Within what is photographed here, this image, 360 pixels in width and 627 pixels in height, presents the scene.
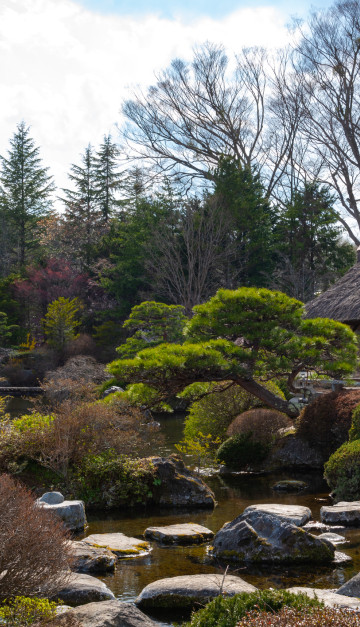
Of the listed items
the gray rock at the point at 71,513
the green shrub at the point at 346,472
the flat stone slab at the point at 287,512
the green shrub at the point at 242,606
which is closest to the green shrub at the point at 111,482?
the gray rock at the point at 71,513

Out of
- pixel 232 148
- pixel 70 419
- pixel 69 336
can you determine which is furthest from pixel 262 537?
pixel 232 148

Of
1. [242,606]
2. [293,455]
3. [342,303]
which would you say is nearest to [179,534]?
[242,606]

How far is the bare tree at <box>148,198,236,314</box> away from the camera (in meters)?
30.4

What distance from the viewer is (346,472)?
9.70 m

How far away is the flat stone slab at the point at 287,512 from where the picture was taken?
7880mm

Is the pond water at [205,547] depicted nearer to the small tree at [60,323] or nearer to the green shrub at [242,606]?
the green shrub at [242,606]

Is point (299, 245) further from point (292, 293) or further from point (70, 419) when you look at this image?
point (70, 419)

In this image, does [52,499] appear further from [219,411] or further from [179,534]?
[219,411]

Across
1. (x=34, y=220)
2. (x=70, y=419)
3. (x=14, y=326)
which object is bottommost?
(x=70, y=419)

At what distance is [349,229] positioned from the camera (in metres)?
30.5

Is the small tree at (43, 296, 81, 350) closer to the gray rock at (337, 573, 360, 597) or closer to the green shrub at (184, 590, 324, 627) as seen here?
the gray rock at (337, 573, 360, 597)

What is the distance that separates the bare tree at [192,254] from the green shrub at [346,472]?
20.2m

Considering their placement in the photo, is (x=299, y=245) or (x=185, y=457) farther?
(x=299, y=245)

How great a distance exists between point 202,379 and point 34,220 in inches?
1498
